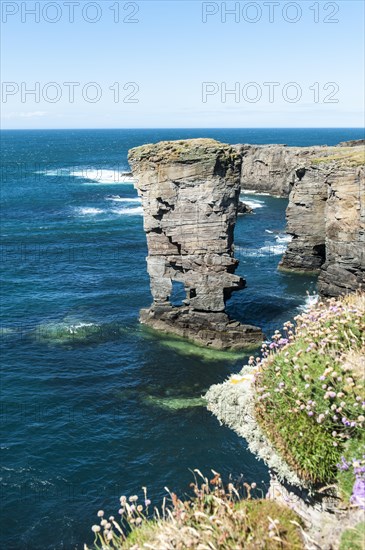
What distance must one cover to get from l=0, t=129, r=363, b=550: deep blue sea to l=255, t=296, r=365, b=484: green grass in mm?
14449

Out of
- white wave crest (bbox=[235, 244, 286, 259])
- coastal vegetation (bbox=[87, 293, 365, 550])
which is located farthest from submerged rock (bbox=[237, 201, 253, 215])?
coastal vegetation (bbox=[87, 293, 365, 550])

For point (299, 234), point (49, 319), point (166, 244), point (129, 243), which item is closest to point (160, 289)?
point (166, 244)

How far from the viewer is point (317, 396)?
1155 centimetres

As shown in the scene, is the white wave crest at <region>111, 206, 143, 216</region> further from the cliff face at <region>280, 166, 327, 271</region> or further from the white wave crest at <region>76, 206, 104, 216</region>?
the cliff face at <region>280, 166, 327, 271</region>

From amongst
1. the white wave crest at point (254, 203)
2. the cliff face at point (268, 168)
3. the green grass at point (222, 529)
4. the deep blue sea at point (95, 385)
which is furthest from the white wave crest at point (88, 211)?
the green grass at point (222, 529)

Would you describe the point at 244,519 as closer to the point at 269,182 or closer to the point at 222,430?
the point at 222,430

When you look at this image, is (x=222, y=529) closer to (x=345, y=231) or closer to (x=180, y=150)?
(x=180, y=150)

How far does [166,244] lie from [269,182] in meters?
79.8

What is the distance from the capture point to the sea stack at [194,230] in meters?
41.6

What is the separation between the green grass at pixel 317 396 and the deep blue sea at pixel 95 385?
1445 centimetres

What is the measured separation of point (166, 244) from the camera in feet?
147

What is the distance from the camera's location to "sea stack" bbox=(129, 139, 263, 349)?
4159 cm

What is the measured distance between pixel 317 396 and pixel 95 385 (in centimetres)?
2690

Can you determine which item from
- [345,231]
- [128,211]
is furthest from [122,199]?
[345,231]
